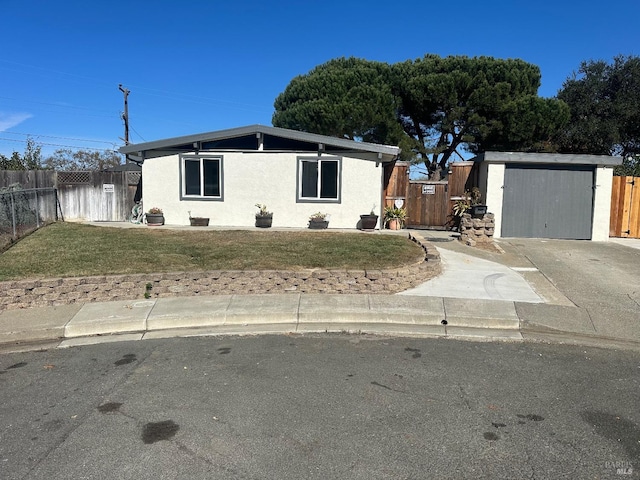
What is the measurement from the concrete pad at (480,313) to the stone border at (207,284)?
3.90 feet

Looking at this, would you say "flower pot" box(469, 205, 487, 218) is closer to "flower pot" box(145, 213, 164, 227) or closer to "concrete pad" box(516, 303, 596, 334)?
"concrete pad" box(516, 303, 596, 334)

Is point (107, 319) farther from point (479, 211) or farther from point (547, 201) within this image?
point (547, 201)

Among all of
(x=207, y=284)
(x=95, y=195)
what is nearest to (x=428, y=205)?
(x=207, y=284)

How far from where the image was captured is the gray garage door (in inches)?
572

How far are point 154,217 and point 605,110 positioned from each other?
81.2 feet

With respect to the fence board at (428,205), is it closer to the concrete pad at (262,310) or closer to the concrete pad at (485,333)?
the concrete pad at (262,310)

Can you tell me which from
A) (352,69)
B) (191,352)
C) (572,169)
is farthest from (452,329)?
(352,69)

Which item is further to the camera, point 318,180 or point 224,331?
point 318,180

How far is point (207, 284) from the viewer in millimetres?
8195

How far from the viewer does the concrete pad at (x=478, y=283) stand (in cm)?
812

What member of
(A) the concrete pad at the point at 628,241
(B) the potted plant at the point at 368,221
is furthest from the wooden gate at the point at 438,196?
(A) the concrete pad at the point at 628,241

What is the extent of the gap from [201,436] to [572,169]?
14.3 m

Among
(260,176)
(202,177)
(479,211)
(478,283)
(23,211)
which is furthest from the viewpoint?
(202,177)

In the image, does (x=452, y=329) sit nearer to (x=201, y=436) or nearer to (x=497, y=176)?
(x=201, y=436)
